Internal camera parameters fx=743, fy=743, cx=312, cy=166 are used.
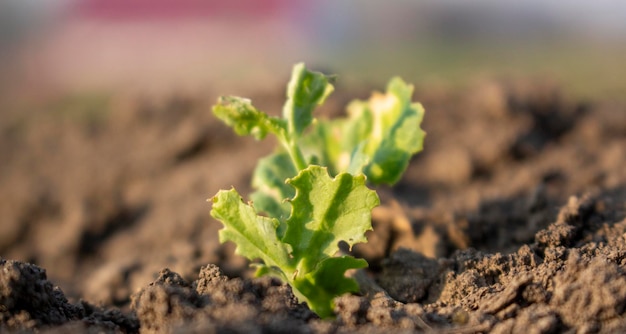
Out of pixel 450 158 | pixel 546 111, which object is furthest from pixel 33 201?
pixel 546 111

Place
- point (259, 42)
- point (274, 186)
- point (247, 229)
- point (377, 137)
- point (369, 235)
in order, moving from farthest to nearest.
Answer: point (259, 42) → point (369, 235) → point (377, 137) → point (274, 186) → point (247, 229)

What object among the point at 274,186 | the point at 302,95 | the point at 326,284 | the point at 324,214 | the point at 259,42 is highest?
the point at 259,42

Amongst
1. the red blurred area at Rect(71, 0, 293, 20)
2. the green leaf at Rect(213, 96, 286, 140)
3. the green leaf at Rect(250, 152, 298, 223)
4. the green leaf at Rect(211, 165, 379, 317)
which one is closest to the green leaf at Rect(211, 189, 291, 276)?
the green leaf at Rect(211, 165, 379, 317)

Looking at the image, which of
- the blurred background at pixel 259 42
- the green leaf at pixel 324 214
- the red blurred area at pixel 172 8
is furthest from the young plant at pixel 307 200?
the red blurred area at pixel 172 8

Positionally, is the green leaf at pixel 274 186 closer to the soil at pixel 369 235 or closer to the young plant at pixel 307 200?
the young plant at pixel 307 200

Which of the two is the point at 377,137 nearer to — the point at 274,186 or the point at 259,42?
the point at 274,186

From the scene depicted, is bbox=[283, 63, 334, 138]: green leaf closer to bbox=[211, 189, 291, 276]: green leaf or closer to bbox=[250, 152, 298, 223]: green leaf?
bbox=[250, 152, 298, 223]: green leaf

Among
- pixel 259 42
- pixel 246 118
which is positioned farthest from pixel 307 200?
pixel 259 42
